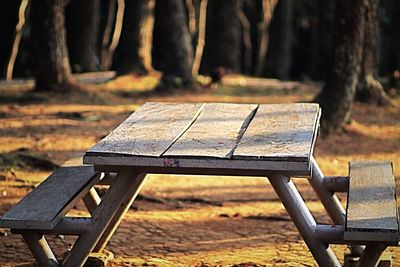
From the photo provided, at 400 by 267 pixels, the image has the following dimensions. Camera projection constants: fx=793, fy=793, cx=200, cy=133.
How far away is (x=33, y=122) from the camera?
30.6ft

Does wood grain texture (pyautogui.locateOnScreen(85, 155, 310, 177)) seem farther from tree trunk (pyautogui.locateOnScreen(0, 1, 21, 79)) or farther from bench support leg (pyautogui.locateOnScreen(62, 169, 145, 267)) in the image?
tree trunk (pyautogui.locateOnScreen(0, 1, 21, 79))

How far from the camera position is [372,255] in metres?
3.60

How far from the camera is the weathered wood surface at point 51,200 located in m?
3.67

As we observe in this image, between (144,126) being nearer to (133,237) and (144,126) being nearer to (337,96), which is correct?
(133,237)

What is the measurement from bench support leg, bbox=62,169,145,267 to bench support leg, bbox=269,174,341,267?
0.70 metres

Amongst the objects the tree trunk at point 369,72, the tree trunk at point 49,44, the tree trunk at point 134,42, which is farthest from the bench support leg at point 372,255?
the tree trunk at point 134,42

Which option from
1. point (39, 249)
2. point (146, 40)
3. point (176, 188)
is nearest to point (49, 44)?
point (146, 40)

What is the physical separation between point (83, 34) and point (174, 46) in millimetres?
5616

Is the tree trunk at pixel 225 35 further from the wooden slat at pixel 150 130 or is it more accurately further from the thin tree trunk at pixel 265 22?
the wooden slat at pixel 150 130

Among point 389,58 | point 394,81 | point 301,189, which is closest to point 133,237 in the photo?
point 301,189

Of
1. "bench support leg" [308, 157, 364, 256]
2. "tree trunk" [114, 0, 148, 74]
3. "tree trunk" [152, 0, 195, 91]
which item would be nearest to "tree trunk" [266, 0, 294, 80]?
"tree trunk" [114, 0, 148, 74]

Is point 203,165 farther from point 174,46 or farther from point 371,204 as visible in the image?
point 174,46

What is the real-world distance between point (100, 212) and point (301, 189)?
338 cm

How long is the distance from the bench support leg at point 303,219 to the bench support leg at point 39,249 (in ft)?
3.75
